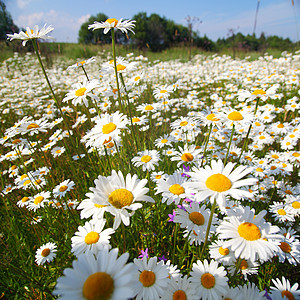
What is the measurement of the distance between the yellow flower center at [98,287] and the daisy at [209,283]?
62cm

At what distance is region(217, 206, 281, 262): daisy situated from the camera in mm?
1023

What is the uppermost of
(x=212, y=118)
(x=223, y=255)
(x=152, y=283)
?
(x=212, y=118)

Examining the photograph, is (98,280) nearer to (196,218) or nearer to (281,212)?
(196,218)

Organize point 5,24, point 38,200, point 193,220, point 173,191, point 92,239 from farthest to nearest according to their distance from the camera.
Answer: point 5,24, point 38,200, point 173,191, point 193,220, point 92,239

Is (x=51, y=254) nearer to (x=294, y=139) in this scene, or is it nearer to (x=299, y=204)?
(x=299, y=204)

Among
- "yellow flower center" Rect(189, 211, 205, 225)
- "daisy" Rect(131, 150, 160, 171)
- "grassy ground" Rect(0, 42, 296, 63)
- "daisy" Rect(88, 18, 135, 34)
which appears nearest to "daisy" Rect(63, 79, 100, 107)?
"daisy" Rect(88, 18, 135, 34)

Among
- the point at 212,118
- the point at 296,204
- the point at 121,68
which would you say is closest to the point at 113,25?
the point at 121,68

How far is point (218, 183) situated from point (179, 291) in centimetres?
67

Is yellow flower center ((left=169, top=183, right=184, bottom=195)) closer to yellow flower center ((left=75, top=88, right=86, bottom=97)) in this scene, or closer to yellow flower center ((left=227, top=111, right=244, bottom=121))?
yellow flower center ((left=227, top=111, right=244, bottom=121))

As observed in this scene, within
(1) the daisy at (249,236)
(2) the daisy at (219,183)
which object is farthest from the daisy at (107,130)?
(1) the daisy at (249,236)

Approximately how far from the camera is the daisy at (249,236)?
3.36 feet

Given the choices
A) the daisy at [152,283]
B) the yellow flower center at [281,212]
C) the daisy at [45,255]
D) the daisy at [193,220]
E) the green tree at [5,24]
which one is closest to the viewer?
the daisy at [152,283]

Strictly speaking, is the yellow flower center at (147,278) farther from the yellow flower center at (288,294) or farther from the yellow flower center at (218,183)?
the yellow flower center at (288,294)

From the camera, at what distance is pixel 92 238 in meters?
1.28
